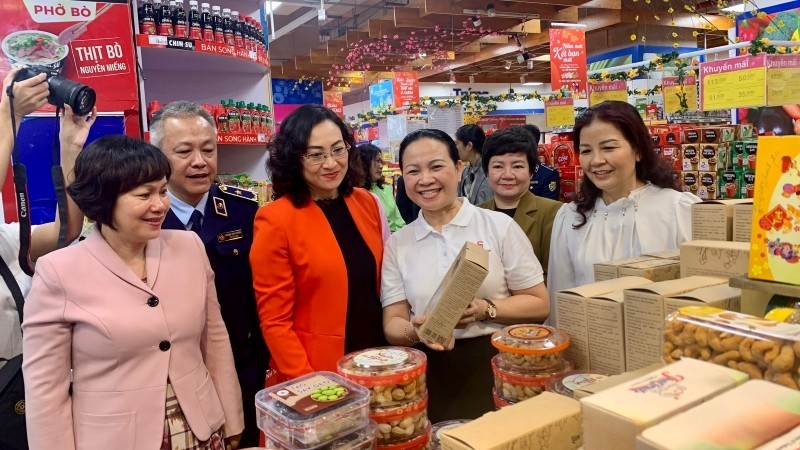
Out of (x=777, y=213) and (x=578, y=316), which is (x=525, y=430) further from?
(x=777, y=213)

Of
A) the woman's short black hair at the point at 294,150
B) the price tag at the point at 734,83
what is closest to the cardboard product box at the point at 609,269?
the woman's short black hair at the point at 294,150

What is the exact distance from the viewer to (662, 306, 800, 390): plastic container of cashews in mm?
983

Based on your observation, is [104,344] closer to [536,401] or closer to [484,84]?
[536,401]

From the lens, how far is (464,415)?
2068 millimetres

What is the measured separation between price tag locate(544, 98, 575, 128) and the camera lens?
18.4ft

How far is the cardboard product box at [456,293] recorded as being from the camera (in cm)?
157

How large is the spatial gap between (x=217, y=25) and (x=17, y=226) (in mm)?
1769

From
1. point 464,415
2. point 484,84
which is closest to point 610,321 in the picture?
point 464,415

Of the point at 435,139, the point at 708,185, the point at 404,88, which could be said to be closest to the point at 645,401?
the point at 435,139

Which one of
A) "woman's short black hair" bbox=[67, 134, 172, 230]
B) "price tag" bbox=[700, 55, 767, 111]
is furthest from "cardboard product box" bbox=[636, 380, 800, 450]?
"price tag" bbox=[700, 55, 767, 111]

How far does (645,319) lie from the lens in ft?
4.57

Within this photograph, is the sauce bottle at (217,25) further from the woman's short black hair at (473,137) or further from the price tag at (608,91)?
the price tag at (608,91)

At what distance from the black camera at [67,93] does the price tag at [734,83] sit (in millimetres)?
4456

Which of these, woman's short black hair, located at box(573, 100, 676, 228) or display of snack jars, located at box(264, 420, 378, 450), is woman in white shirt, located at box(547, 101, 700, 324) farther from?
display of snack jars, located at box(264, 420, 378, 450)
